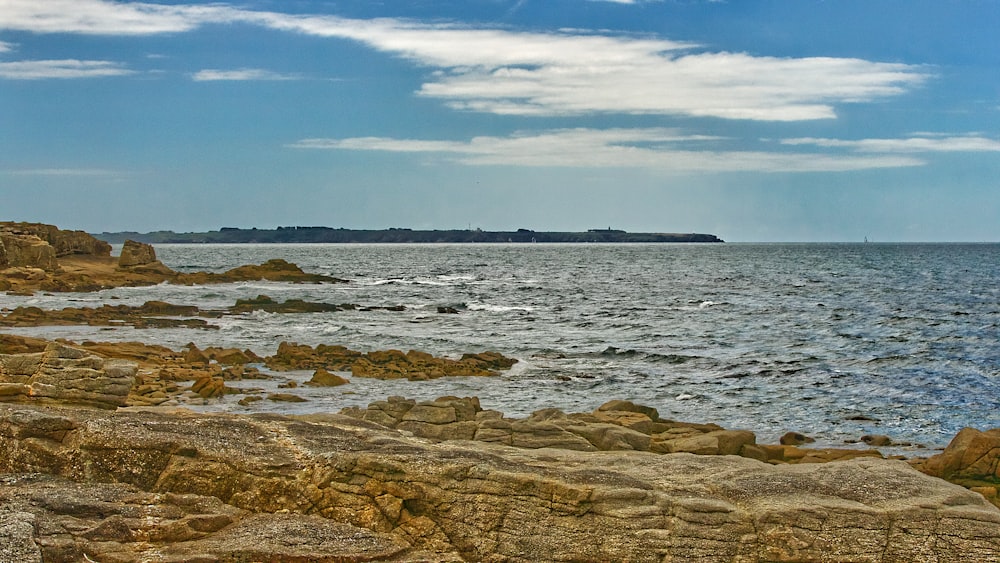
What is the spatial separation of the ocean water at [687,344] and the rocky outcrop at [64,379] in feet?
39.1

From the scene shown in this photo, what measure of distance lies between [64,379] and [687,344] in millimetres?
36896

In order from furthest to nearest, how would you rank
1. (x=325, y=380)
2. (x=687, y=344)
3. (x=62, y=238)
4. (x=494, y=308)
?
1. (x=62, y=238)
2. (x=494, y=308)
3. (x=687, y=344)
4. (x=325, y=380)

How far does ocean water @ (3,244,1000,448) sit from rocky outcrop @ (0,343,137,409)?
1191cm

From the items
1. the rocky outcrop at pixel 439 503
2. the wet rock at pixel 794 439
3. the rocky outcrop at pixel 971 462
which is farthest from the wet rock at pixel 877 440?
the rocky outcrop at pixel 439 503

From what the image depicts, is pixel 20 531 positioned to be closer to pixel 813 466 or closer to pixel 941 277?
pixel 813 466

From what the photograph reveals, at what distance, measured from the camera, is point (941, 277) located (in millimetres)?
113250

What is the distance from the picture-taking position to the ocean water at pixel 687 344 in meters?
28.5

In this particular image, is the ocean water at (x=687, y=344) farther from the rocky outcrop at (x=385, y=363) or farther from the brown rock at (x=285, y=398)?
the rocky outcrop at (x=385, y=363)

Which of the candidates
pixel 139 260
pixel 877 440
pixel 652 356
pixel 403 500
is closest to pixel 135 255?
pixel 139 260

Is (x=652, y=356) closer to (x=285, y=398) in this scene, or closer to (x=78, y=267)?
(x=285, y=398)

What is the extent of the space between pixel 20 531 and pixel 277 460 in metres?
2.82

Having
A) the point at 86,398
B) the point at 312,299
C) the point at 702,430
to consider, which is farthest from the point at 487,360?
the point at 312,299

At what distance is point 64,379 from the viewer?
506 inches

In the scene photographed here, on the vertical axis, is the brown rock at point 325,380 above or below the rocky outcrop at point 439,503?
below
